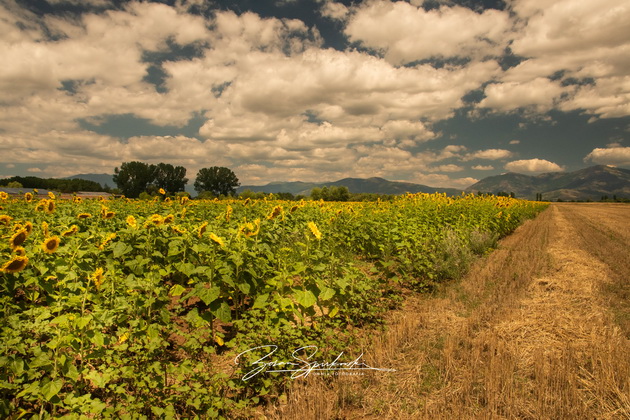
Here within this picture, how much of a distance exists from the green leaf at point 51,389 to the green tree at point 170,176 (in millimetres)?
78928

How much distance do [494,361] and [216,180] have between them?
7750 cm

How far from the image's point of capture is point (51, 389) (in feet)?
7.54

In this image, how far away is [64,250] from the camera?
10.7 ft

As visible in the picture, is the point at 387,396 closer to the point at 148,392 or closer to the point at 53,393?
the point at 148,392

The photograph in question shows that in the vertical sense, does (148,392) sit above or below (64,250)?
below

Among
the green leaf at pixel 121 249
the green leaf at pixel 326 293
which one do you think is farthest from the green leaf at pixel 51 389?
the green leaf at pixel 326 293

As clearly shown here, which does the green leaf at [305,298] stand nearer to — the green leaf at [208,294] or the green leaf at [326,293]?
the green leaf at [326,293]

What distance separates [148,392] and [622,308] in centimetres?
697

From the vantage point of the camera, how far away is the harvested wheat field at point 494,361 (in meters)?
2.92

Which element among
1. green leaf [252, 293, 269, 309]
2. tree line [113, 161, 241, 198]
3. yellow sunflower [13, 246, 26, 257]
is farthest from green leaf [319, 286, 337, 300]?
tree line [113, 161, 241, 198]

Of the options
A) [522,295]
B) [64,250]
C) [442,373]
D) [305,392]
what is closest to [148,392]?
[305,392]

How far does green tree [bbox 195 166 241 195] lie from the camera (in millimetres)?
76125

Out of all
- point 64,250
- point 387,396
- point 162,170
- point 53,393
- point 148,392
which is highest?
point 162,170

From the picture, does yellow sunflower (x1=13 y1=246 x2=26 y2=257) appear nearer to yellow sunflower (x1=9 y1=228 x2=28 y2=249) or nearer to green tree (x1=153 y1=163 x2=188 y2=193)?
yellow sunflower (x1=9 y1=228 x2=28 y2=249)
